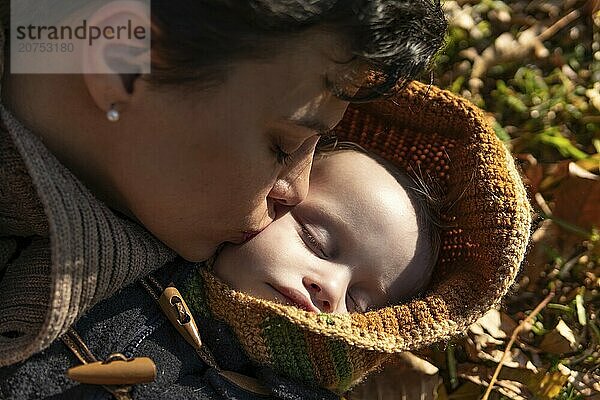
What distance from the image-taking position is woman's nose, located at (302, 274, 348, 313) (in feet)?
6.19

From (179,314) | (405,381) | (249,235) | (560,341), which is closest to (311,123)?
(249,235)

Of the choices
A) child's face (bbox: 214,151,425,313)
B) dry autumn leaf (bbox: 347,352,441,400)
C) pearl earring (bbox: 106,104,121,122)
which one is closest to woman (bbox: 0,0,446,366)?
pearl earring (bbox: 106,104,121,122)

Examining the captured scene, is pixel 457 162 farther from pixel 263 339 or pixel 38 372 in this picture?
pixel 38 372

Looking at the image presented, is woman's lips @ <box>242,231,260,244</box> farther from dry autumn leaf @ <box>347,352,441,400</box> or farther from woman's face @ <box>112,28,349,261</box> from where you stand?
dry autumn leaf @ <box>347,352,441,400</box>

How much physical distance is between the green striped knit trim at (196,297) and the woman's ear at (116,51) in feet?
1.69

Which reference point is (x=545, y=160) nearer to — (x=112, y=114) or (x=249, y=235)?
(x=249, y=235)

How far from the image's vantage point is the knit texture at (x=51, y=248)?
154cm

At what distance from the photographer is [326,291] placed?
1.89 meters

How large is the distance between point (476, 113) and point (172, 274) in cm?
86

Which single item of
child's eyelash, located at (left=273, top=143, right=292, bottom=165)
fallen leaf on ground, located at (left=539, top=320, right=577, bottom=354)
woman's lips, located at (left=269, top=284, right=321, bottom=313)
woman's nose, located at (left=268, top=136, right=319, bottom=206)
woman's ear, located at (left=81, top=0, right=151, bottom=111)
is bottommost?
fallen leaf on ground, located at (left=539, top=320, right=577, bottom=354)

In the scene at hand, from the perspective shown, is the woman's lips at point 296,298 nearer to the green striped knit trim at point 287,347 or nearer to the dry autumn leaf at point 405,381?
the green striped knit trim at point 287,347

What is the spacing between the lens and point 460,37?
2715 mm

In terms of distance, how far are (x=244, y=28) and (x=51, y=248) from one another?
53 cm

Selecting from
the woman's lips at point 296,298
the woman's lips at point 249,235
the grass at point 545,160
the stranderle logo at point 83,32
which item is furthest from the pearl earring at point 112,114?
the grass at point 545,160
